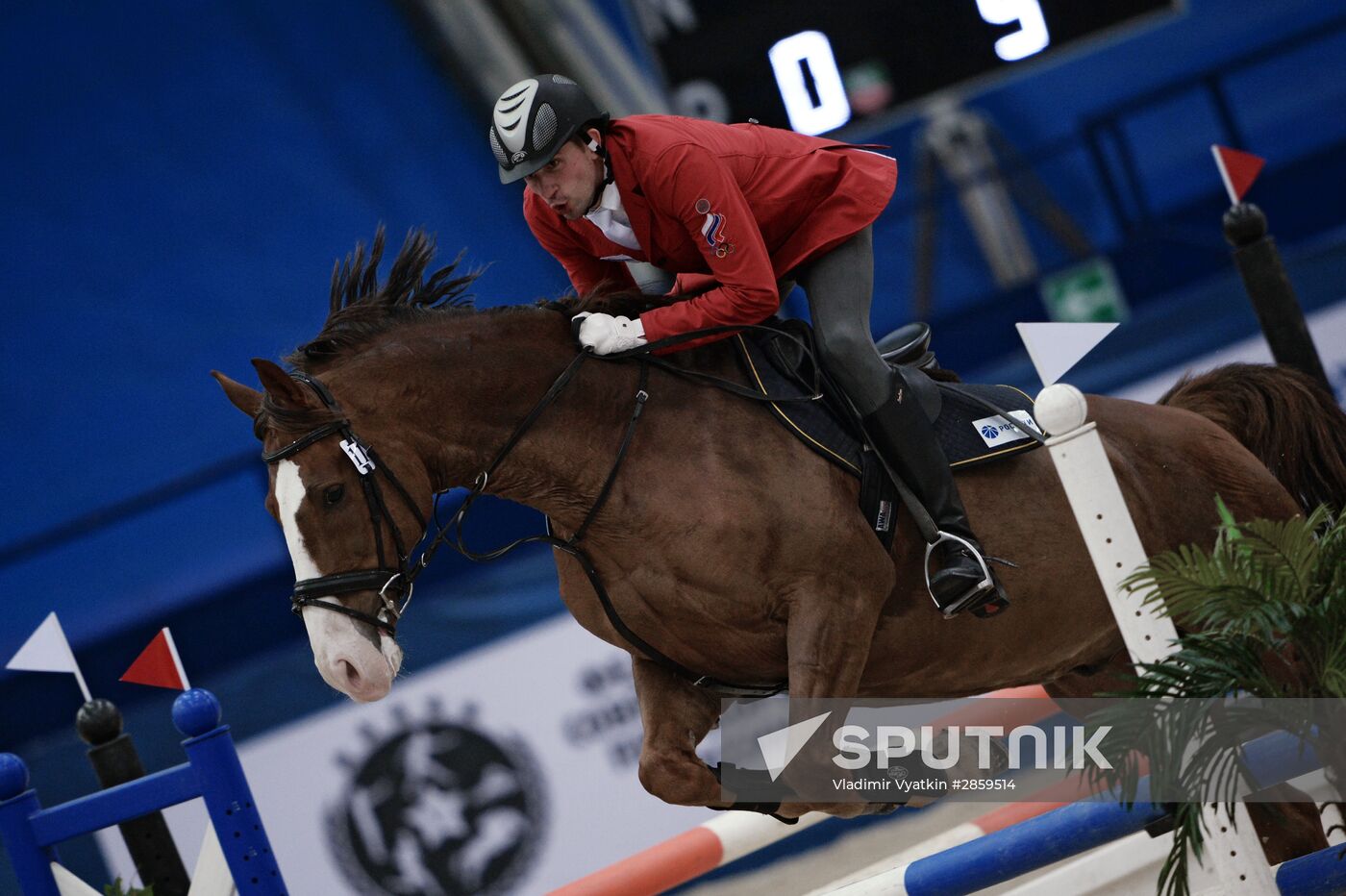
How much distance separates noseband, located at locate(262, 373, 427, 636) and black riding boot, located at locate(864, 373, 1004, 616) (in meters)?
0.87

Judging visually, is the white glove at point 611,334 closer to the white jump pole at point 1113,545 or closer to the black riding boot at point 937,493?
the black riding boot at point 937,493

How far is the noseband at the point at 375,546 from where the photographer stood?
7.16 ft

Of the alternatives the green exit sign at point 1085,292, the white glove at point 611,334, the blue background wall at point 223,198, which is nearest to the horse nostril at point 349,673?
the white glove at point 611,334

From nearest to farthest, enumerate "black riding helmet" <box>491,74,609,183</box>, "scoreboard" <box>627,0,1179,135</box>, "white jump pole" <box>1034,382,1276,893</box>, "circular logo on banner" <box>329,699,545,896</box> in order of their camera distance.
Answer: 1. "white jump pole" <box>1034,382,1276,893</box>
2. "black riding helmet" <box>491,74,609,183</box>
3. "circular logo on banner" <box>329,699,545,896</box>
4. "scoreboard" <box>627,0,1179,135</box>

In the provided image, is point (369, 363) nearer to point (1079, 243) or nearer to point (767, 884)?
point (767, 884)

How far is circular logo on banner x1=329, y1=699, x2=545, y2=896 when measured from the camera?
13.6 feet

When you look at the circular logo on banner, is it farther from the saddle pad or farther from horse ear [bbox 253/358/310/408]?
horse ear [bbox 253/358/310/408]

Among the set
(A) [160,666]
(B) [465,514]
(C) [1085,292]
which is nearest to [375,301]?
(B) [465,514]

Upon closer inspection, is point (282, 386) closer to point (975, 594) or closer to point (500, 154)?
point (500, 154)

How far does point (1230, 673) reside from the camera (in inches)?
71.8

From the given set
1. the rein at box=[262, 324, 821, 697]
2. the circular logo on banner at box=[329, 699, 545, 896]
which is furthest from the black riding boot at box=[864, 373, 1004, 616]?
the circular logo on banner at box=[329, 699, 545, 896]

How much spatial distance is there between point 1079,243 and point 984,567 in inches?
157

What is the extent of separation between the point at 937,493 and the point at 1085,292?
123 inches

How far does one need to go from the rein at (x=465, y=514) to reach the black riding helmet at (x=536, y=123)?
373mm
